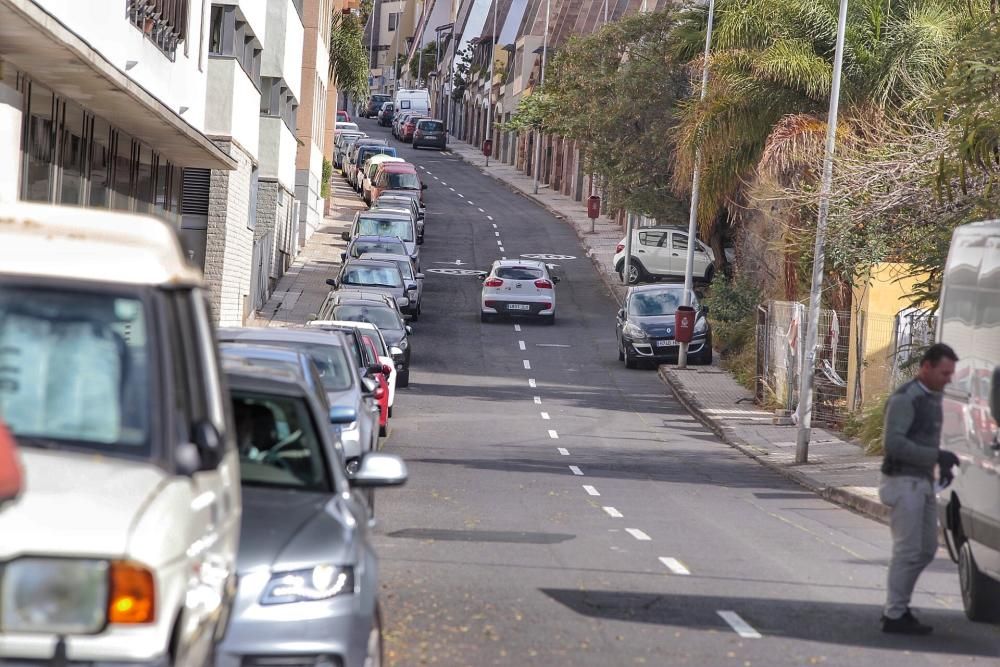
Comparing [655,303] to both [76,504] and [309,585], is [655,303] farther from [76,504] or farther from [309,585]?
[76,504]

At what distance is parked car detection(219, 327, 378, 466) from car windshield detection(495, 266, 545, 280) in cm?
2459

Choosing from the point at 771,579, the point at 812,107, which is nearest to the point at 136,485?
the point at 771,579

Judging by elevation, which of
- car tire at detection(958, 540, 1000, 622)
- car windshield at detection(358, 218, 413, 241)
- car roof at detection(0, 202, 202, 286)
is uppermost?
car windshield at detection(358, 218, 413, 241)

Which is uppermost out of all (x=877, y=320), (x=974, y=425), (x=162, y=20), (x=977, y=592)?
(x=162, y=20)

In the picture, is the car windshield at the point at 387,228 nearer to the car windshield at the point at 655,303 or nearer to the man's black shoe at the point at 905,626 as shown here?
the car windshield at the point at 655,303

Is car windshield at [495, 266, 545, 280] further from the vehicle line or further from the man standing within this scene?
the man standing

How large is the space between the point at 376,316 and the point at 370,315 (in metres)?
0.14

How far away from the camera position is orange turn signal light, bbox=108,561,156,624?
191 inches

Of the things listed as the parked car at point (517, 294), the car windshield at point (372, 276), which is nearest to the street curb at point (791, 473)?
the car windshield at point (372, 276)

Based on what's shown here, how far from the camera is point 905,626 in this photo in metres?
10.7

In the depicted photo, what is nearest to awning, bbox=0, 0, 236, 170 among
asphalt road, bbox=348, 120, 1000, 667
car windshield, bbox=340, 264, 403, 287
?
asphalt road, bbox=348, 120, 1000, 667

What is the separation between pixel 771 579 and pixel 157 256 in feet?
27.6

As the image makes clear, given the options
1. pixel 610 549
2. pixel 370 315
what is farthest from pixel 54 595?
pixel 370 315

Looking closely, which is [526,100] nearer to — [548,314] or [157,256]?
[548,314]
